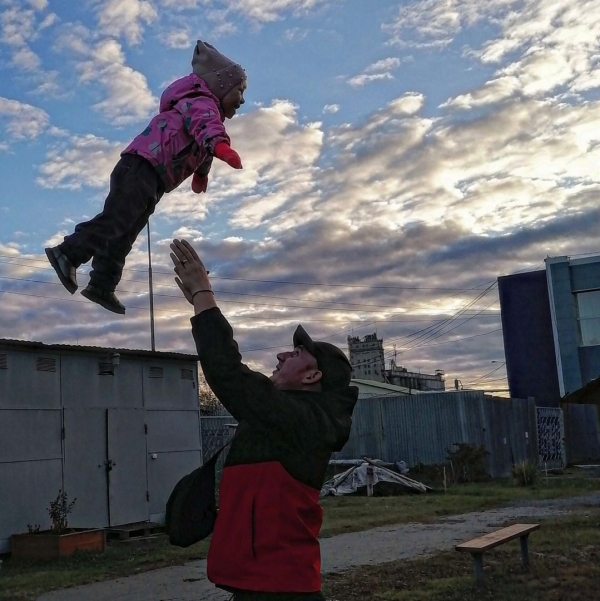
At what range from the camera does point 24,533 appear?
12625mm

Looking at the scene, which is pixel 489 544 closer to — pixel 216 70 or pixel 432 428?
pixel 216 70

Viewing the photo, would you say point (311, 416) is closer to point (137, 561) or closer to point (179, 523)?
point (179, 523)

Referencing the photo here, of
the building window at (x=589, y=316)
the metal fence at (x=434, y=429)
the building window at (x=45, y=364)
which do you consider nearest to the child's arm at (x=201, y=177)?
the building window at (x=45, y=364)

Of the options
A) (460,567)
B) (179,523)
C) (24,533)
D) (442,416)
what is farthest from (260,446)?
(442,416)

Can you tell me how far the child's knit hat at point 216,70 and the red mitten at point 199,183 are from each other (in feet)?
1.23

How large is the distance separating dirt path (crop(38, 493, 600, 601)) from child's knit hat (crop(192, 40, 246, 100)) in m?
6.95

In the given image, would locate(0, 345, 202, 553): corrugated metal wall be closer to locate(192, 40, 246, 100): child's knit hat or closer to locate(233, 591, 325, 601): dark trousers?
locate(192, 40, 246, 100): child's knit hat

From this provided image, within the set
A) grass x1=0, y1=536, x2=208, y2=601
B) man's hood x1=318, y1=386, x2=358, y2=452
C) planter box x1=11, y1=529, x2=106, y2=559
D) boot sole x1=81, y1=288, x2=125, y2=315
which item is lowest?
grass x1=0, y1=536, x2=208, y2=601

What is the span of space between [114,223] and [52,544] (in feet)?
32.7

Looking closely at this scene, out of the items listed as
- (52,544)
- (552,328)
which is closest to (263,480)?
(52,544)

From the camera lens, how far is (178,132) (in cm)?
337

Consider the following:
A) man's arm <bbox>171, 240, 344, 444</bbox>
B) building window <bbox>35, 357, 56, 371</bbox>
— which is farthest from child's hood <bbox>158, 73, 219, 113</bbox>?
building window <bbox>35, 357, 56, 371</bbox>

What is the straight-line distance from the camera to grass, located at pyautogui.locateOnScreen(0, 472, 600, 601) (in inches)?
408

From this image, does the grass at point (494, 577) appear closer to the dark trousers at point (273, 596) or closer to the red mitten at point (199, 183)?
the dark trousers at point (273, 596)
